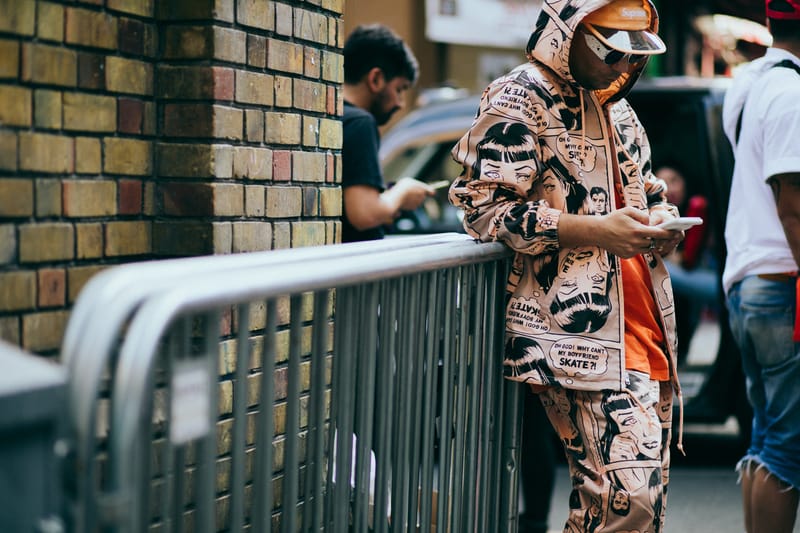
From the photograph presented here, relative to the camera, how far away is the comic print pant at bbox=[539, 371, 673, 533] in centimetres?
304

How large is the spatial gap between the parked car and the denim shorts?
1.97 meters

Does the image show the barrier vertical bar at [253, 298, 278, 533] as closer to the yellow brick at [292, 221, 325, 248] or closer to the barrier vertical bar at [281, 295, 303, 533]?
the barrier vertical bar at [281, 295, 303, 533]

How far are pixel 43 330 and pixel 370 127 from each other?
6.70 feet

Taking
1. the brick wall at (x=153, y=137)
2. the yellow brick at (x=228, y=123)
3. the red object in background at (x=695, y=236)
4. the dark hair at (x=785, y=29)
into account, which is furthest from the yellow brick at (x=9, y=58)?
the red object in background at (x=695, y=236)

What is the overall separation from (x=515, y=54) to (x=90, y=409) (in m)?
13.9

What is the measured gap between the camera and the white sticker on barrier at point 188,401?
1.79 metres

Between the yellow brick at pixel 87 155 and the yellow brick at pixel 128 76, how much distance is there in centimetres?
15

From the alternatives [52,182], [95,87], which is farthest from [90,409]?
[95,87]

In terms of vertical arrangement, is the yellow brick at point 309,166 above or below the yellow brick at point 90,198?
above

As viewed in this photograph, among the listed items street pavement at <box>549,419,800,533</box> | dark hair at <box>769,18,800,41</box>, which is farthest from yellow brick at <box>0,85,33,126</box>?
street pavement at <box>549,419,800,533</box>

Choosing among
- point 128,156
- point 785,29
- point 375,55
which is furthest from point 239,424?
point 375,55

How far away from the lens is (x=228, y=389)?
9.57 feet

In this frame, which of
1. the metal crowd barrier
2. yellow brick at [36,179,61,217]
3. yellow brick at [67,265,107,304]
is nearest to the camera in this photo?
the metal crowd barrier

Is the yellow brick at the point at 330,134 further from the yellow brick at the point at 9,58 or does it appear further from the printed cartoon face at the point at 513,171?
the yellow brick at the point at 9,58
